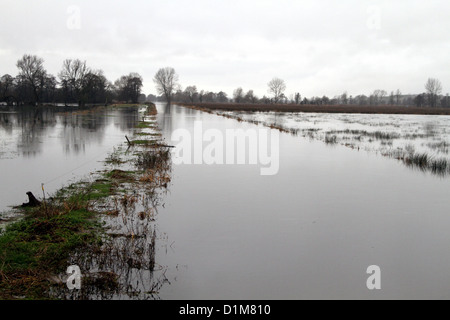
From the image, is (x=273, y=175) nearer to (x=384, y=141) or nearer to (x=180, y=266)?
(x=180, y=266)

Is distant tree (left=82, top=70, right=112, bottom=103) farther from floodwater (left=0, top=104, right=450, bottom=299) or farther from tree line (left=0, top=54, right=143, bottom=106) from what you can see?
floodwater (left=0, top=104, right=450, bottom=299)

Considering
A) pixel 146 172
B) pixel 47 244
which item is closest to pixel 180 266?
pixel 47 244

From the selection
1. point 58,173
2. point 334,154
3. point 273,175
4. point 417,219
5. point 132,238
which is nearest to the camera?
point 132,238

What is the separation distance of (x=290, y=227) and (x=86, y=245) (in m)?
4.55

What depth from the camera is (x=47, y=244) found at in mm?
6891

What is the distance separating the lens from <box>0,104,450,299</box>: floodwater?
20.2ft

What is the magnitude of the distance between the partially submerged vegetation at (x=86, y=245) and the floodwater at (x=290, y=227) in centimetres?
32

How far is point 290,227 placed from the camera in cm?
878

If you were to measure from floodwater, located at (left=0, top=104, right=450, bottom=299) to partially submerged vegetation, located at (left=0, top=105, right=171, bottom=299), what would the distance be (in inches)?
12.5

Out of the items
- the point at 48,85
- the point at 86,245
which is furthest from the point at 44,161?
the point at 48,85

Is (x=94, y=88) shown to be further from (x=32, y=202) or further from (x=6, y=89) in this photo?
(x=32, y=202)

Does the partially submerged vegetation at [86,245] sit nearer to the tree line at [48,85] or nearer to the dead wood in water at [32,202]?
the dead wood in water at [32,202]

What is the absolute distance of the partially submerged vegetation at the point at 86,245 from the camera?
5621mm

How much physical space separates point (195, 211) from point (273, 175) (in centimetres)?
552
